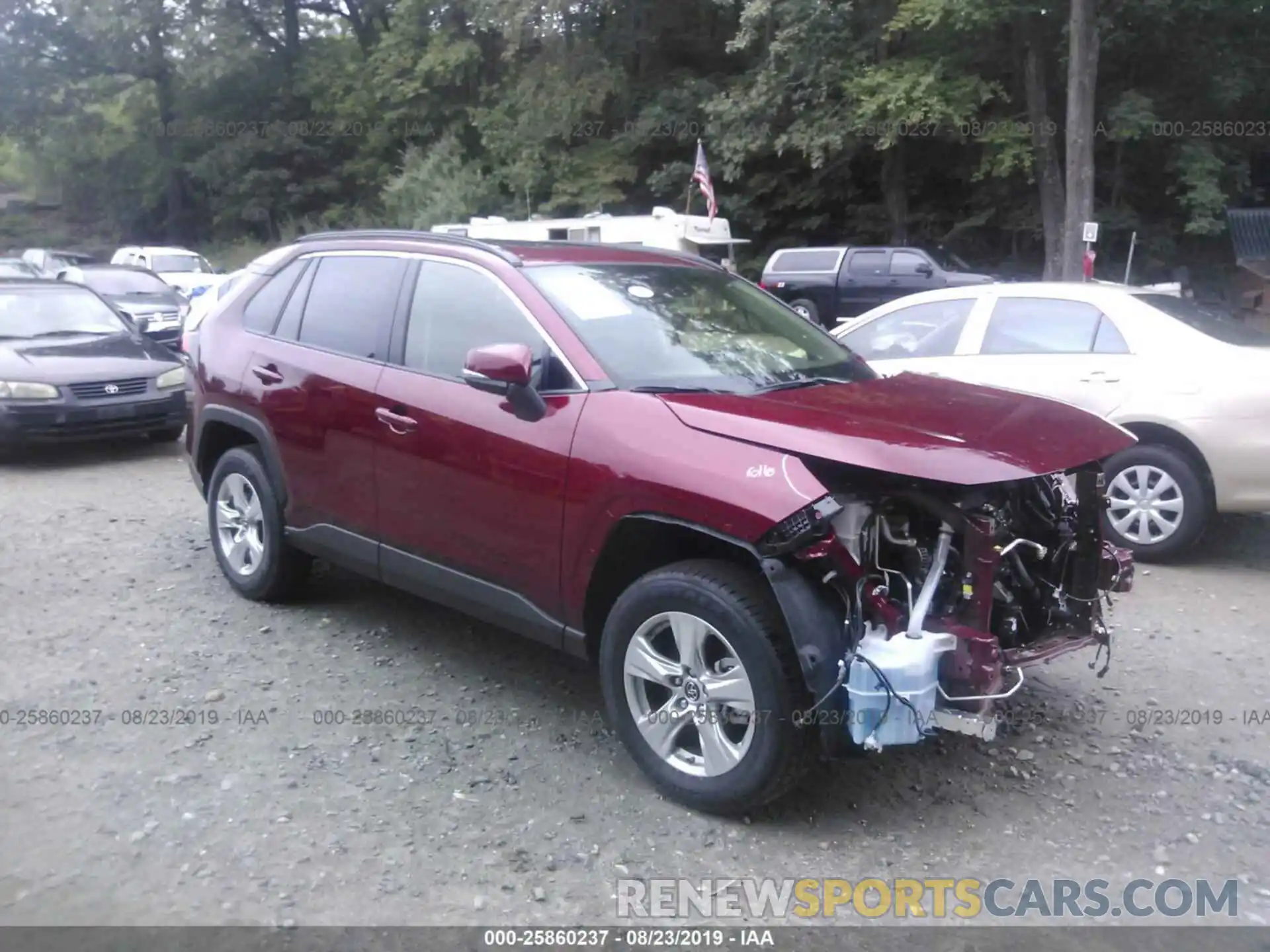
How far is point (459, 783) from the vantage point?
411cm

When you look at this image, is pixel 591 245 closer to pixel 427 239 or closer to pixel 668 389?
pixel 427 239

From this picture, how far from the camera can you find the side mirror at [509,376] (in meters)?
4.04

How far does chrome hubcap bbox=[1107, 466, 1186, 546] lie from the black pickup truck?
572 inches

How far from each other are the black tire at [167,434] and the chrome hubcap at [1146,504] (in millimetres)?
7316

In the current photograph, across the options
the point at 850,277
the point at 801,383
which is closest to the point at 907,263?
the point at 850,277

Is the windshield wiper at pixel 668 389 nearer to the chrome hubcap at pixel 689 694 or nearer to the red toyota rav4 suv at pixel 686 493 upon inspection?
the red toyota rav4 suv at pixel 686 493

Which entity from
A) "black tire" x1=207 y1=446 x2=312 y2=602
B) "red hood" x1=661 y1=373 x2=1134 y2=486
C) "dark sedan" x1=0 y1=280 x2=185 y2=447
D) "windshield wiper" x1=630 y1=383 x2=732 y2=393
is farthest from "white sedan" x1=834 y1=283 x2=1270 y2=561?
"dark sedan" x1=0 y1=280 x2=185 y2=447

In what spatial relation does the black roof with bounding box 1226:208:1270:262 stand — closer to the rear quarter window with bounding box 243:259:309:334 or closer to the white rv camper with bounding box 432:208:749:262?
the white rv camper with bounding box 432:208:749:262

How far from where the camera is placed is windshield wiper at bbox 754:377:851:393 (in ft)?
14.4

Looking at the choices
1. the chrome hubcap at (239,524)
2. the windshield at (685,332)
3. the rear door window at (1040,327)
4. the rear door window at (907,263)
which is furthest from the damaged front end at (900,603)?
the rear door window at (907,263)

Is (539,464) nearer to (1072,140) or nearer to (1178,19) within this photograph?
(1072,140)

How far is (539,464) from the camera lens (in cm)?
420

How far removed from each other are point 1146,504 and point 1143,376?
2.42ft

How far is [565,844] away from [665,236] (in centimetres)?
1806
